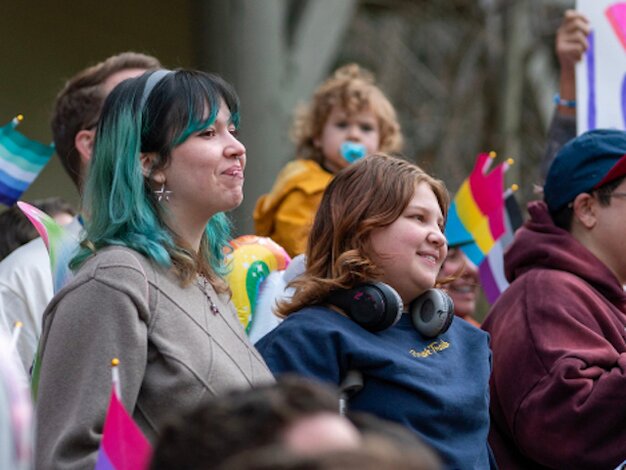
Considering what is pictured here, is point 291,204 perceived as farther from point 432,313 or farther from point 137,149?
point 137,149

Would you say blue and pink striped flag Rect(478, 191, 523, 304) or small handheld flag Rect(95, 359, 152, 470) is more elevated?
small handheld flag Rect(95, 359, 152, 470)

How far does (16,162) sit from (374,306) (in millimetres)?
1492

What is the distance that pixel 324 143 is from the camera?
5.54 meters

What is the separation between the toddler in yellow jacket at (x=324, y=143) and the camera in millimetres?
5176

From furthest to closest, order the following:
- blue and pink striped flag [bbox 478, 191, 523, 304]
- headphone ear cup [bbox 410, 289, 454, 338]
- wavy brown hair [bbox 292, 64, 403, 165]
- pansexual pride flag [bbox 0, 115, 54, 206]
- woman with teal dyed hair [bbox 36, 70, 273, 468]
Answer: wavy brown hair [bbox 292, 64, 403, 165] → blue and pink striped flag [bbox 478, 191, 523, 304] → pansexual pride flag [bbox 0, 115, 54, 206] → headphone ear cup [bbox 410, 289, 454, 338] → woman with teal dyed hair [bbox 36, 70, 273, 468]

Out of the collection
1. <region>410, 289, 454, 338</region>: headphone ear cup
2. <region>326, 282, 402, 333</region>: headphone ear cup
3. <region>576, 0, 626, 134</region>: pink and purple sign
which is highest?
<region>576, 0, 626, 134</region>: pink and purple sign

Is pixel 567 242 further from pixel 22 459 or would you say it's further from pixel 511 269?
pixel 22 459

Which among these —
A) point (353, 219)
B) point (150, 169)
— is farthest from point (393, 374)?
point (150, 169)

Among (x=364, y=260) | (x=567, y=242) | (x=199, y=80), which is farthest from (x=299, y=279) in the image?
(x=567, y=242)

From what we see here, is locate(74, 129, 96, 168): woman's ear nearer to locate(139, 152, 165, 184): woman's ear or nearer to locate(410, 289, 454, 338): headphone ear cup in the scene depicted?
locate(139, 152, 165, 184): woman's ear

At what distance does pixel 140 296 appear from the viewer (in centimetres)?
296

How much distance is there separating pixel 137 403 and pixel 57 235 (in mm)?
900

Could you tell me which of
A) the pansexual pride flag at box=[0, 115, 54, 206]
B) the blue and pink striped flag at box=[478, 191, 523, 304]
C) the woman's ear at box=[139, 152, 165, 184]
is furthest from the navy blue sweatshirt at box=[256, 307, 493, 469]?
the blue and pink striped flag at box=[478, 191, 523, 304]

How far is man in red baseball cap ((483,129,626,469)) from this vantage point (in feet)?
12.5
